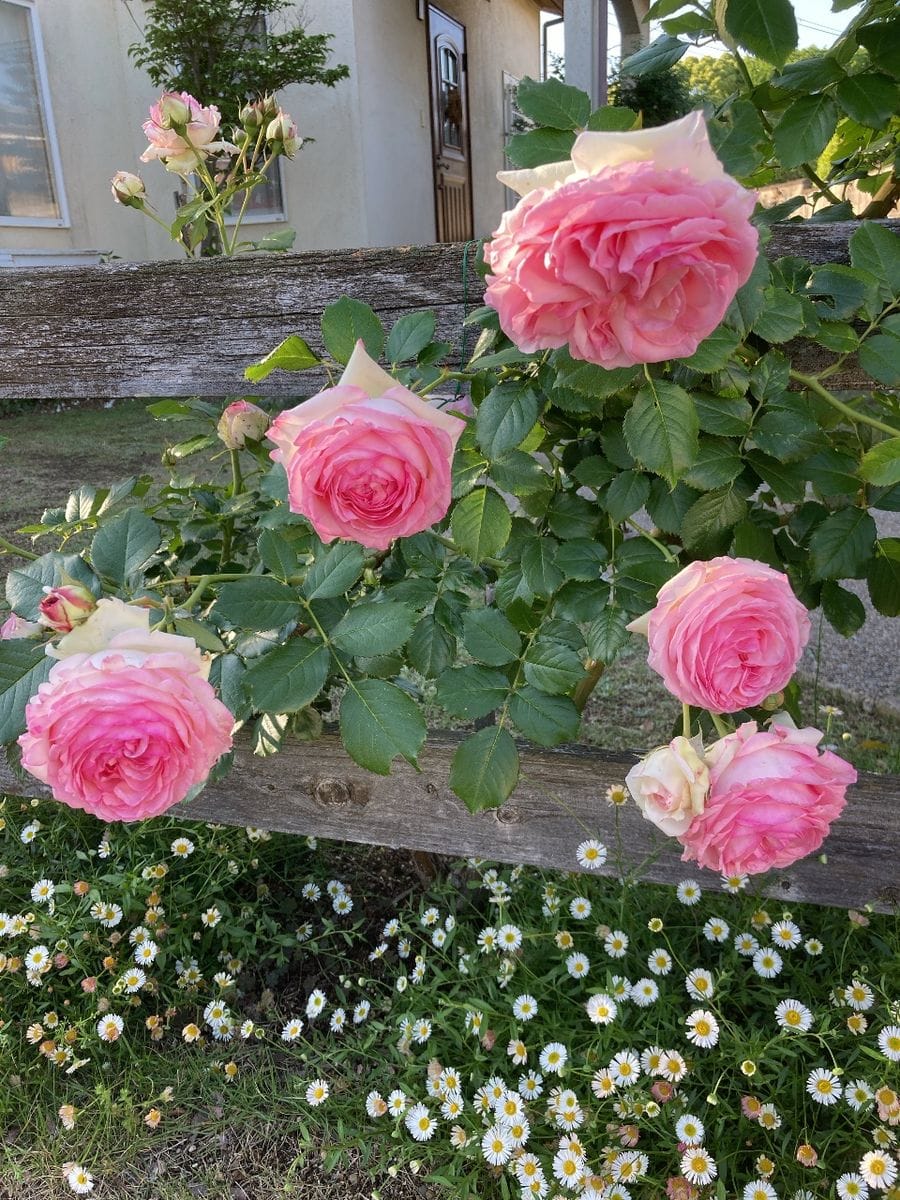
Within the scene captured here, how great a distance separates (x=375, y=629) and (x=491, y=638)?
12 centimetres

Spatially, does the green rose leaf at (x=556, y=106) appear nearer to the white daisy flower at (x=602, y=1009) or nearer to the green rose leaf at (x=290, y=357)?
the green rose leaf at (x=290, y=357)

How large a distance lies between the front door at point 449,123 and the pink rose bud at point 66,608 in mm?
8118

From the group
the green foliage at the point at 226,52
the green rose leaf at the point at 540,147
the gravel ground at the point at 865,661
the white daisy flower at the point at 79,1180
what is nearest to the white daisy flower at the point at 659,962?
the white daisy flower at the point at 79,1180

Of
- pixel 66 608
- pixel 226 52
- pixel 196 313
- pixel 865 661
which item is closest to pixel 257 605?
pixel 66 608

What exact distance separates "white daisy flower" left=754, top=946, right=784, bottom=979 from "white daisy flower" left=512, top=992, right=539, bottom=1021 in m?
0.32

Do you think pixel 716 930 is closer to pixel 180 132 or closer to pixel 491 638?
pixel 491 638

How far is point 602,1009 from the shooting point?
1.19 metres

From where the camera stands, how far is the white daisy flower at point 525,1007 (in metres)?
1.24

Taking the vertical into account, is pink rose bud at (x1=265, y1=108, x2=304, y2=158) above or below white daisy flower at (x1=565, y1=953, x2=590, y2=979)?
above

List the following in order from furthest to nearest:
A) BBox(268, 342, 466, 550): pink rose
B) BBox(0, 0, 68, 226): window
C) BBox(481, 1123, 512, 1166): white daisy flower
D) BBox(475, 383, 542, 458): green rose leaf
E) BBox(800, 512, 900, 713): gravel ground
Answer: BBox(0, 0, 68, 226): window < BBox(800, 512, 900, 713): gravel ground < BBox(481, 1123, 512, 1166): white daisy flower < BBox(475, 383, 542, 458): green rose leaf < BBox(268, 342, 466, 550): pink rose

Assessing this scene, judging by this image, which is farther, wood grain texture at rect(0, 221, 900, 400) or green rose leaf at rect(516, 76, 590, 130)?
wood grain texture at rect(0, 221, 900, 400)

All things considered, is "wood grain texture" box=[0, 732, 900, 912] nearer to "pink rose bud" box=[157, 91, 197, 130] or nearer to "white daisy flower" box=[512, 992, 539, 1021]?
"white daisy flower" box=[512, 992, 539, 1021]

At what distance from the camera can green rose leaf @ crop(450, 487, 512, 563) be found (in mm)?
752

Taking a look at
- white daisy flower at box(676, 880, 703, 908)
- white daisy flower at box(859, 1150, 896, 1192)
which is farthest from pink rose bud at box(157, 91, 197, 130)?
white daisy flower at box(859, 1150, 896, 1192)
